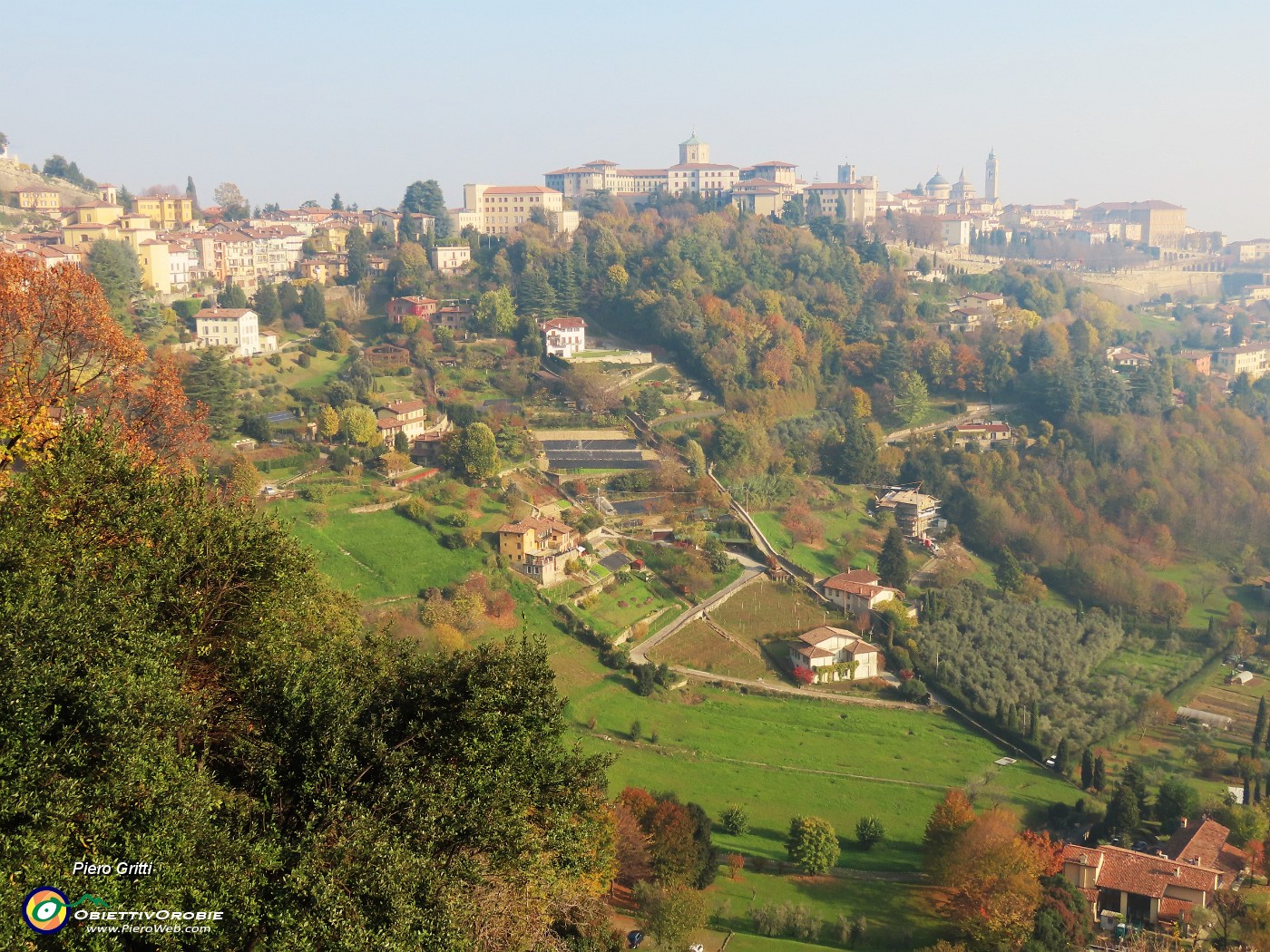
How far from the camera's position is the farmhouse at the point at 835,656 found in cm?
2228

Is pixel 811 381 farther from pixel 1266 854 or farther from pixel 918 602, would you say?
pixel 1266 854

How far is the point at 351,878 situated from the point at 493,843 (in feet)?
3.70

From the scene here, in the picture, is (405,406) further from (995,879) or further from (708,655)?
(995,879)

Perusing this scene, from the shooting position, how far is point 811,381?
3666cm

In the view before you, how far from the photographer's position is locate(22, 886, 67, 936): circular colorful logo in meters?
5.27

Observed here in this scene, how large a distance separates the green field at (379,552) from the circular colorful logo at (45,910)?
15101mm

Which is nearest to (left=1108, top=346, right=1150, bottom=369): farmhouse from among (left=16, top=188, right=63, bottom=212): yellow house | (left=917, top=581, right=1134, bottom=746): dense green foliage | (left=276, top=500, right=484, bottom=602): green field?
(left=917, top=581, right=1134, bottom=746): dense green foliage

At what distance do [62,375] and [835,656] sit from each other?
52.9 feet

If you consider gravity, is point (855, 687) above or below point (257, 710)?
below

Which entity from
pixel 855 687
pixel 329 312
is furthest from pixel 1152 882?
pixel 329 312

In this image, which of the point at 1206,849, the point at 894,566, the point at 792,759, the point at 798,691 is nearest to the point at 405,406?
the point at 798,691

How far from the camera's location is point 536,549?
2320 centimetres

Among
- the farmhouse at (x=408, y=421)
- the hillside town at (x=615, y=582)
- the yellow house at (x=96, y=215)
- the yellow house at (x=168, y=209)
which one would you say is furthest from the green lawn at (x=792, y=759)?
the yellow house at (x=168, y=209)

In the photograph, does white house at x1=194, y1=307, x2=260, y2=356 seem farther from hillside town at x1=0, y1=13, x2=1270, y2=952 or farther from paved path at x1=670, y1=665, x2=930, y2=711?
paved path at x1=670, y1=665, x2=930, y2=711
